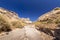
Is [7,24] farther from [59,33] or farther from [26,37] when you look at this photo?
[59,33]

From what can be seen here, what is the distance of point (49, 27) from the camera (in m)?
20.9

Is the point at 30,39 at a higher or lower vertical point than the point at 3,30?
lower

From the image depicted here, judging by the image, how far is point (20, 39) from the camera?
1623 centimetres

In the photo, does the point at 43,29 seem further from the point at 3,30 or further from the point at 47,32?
the point at 3,30

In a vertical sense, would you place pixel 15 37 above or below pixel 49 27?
below

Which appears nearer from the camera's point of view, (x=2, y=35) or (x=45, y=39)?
(x=45, y=39)

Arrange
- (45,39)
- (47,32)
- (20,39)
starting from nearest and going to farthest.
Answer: (20,39)
(45,39)
(47,32)

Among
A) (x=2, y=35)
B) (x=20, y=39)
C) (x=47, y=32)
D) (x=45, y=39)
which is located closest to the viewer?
(x=20, y=39)

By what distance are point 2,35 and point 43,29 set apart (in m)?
5.92

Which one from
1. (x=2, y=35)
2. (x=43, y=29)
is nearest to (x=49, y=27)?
(x=43, y=29)

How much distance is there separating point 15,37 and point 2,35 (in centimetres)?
248

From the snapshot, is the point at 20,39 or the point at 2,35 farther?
the point at 2,35


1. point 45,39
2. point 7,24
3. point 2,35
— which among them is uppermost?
point 7,24

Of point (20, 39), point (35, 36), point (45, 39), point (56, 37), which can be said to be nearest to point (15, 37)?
point (20, 39)
